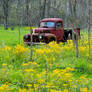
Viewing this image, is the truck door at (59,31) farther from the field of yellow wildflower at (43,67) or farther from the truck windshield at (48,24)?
the field of yellow wildflower at (43,67)

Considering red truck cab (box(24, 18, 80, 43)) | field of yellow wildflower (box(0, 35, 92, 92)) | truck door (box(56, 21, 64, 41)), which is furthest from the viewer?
truck door (box(56, 21, 64, 41))

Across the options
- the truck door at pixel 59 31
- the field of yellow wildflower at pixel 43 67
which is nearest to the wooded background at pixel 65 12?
the truck door at pixel 59 31

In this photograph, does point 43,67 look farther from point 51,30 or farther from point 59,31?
point 59,31

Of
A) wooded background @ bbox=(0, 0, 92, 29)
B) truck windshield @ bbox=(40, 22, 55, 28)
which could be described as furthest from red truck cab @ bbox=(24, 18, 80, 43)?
wooded background @ bbox=(0, 0, 92, 29)

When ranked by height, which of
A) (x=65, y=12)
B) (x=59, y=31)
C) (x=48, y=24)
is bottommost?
(x=59, y=31)

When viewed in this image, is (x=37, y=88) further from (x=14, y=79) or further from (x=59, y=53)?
(x=59, y=53)

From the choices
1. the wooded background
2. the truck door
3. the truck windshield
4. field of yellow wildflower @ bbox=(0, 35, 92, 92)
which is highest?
the wooded background

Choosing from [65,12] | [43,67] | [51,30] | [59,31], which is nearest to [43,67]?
[43,67]

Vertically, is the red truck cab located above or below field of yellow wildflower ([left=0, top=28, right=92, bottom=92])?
above

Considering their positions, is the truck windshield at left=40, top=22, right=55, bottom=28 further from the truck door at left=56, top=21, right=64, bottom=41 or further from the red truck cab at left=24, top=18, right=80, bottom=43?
the truck door at left=56, top=21, right=64, bottom=41

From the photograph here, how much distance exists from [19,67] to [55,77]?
1937mm

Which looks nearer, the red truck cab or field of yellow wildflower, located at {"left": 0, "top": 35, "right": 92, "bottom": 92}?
field of yellow wildflower, located at {"left": 0, "top": 35, "right": 92, "bottom": 92}

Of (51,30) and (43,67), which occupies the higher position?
(51,30)

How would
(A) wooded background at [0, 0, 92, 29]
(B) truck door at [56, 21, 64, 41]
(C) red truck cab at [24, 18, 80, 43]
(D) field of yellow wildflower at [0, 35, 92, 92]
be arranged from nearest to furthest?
(D) field of yellow wildflower at [0, 35, 92, 92], (A) wooded background at [0, 0, 92, 29], (C) red truck cab at [24, 18, 80, 43], (B) truck door at [56, 21, 64, 41]
